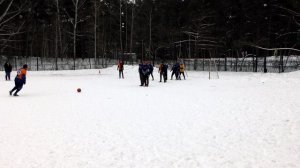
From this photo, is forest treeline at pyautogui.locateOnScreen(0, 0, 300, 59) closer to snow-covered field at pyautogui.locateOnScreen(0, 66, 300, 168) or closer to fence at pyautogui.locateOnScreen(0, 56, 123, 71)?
fence at pyautogui.locateOnScreen(0, 56, 123, 71)

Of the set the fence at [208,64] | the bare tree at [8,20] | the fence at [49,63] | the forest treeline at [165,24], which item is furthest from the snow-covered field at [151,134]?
the fence at [49,63]

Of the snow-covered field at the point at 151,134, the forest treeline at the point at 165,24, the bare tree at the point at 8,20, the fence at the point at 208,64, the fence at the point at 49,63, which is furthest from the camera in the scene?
the forest treeline at the point at 165,24

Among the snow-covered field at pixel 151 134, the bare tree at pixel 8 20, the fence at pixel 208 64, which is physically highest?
the bare tree at pixel 8 20

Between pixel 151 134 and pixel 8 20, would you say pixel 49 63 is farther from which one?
pixel 151 134

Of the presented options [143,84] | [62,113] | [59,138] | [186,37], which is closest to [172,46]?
[186,37]

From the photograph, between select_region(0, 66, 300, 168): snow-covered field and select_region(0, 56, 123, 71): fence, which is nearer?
select_region(0, 66, 300, 168): snow-covered field

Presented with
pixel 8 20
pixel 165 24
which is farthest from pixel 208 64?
pixel 8 20

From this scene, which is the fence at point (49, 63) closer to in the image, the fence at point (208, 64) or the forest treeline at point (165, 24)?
the fence at point (208, 64)

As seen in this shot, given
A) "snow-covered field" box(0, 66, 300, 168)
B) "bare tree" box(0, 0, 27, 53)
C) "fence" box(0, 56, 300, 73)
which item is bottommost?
"snow-covered field" box(0, 66, 300, 168)

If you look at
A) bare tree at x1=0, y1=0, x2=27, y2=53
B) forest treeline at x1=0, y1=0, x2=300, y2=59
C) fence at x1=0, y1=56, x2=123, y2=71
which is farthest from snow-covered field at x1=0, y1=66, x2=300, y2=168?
fence at x1=0, y1=56, x2=123, y2=71

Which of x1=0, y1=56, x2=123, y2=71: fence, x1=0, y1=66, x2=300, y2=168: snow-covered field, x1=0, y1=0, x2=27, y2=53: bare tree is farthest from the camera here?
x1=0, y1=56, x2=123, y2=71: fence

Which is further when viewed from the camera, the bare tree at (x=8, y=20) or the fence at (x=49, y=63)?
the fence at (x=49, y=63)

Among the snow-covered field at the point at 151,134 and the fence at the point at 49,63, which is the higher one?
the fence at the point at 49,63

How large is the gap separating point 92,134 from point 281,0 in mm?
40278
